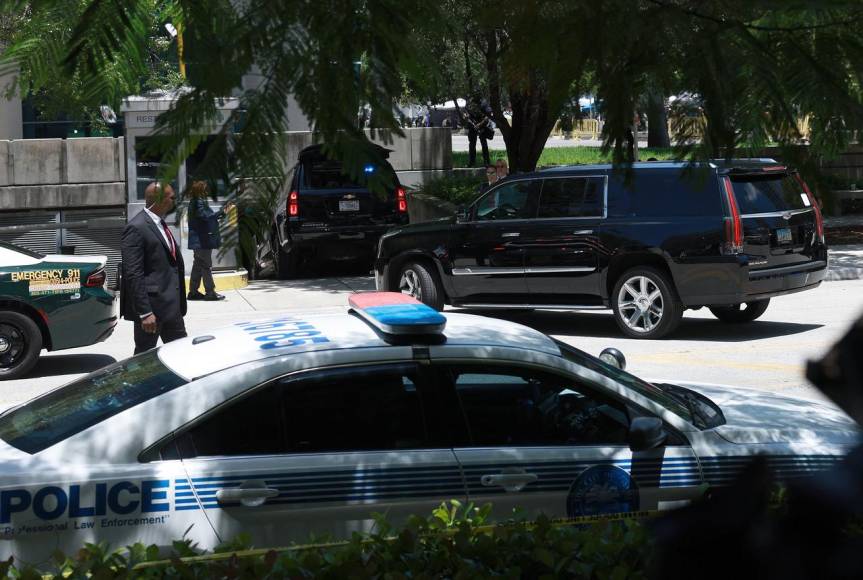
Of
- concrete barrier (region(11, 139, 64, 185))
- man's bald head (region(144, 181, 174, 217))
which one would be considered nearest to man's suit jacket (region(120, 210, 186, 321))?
man's bald head (region(144, 181, 174, 217))

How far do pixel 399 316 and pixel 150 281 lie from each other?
146 inches

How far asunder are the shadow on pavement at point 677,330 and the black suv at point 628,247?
0.28 meters

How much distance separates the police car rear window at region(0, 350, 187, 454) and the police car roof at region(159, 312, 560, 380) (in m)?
0.10

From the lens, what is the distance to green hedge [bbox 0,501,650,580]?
12.6 ft

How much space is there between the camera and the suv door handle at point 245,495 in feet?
15.3

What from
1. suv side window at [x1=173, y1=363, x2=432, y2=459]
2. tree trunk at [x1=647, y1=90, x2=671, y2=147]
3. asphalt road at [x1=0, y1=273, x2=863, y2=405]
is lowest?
asphalt road at [x1=0, y1=273, x2=863, y2=405]

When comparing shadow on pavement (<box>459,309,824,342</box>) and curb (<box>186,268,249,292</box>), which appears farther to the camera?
curb (<box>186,268,249,292</box>)

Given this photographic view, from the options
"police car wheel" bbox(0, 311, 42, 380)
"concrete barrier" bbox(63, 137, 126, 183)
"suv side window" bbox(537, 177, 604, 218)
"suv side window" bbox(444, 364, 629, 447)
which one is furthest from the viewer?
"concrete barrier" bbox(63, 137, 126, 183)

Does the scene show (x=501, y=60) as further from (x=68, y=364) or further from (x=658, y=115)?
(x=68, y=364)

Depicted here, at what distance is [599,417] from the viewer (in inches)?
211

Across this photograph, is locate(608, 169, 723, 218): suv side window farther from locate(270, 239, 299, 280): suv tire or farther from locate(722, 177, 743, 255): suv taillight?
locate(270, 239, 299, 280): suv tire

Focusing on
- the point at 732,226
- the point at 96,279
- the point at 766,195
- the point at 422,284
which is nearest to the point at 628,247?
the point at 732,226

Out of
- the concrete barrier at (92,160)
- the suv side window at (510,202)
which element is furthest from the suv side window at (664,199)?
the concrete barrier at (92,160)

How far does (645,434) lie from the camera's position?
500 cm
